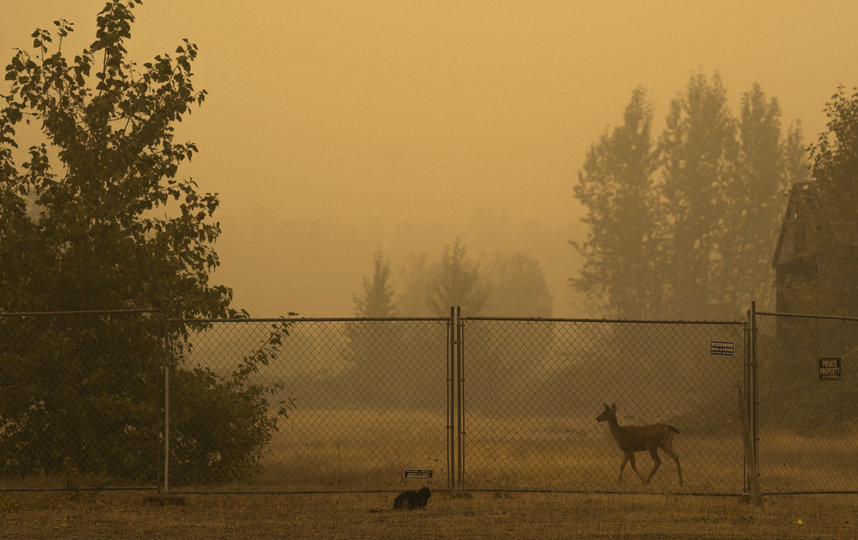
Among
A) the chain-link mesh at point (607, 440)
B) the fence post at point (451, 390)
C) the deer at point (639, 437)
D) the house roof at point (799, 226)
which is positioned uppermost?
the house roof at point (799, 226)

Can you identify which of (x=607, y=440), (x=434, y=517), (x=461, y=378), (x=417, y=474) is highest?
(x=461, y=378)

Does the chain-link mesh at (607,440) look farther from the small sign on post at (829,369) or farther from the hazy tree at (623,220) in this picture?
the hazy tree at (623,220)

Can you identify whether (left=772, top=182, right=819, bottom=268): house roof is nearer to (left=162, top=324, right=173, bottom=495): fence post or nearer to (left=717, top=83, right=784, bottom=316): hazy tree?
(left=162, top=324, right=173, bottom=495): fence post

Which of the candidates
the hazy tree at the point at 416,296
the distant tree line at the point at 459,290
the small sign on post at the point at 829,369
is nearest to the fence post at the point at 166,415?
the small sign on post at the point at 829,369

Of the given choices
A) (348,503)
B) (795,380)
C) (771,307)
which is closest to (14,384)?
(348,503)

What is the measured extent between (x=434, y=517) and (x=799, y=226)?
23.2 meters

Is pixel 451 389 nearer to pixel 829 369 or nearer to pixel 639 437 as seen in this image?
pixel 639 437

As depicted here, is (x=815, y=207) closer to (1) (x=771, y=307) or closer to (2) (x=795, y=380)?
(2) (x=795, y=380)

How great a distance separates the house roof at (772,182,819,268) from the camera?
30.3 metres

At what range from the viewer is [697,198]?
66.9m

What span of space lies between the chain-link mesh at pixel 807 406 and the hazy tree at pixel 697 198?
3695 centimetres

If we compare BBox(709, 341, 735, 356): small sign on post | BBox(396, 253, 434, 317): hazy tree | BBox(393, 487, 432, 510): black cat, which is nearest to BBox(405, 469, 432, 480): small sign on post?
BBox(393, 487, 432, 510): black cat

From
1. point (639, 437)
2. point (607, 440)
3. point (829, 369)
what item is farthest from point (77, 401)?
point (607, 440)

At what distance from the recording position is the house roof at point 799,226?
30.3m
